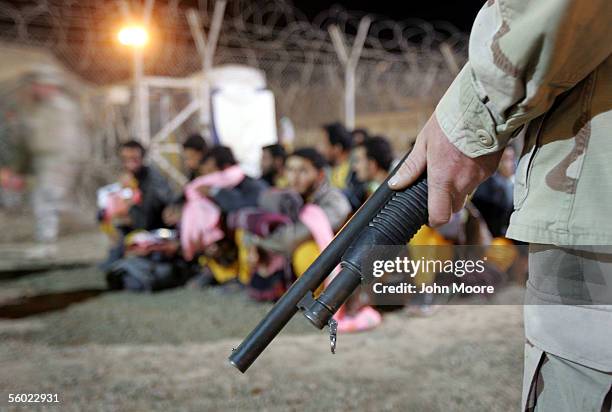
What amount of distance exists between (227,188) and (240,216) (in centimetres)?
44

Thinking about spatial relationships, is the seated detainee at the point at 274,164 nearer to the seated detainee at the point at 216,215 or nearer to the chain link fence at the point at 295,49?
the seated detainee at the point at 216,215

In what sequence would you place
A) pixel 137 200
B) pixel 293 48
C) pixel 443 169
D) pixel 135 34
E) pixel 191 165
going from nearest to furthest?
1. pixel 443 169
2. pixel 137 200
3. pixel 191 165
4. pixel 135 34
5. pixel 293 48

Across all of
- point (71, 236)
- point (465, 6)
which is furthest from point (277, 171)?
point (465, 6)

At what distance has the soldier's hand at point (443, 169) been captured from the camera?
33.8 inches

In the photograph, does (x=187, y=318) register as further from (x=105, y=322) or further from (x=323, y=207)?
(x=323, y=207)

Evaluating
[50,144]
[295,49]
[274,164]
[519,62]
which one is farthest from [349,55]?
[519,62]

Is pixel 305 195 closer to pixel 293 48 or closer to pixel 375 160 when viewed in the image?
pixel 375 160

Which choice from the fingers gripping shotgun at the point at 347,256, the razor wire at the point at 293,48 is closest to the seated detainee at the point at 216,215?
the razor wire at the point at 293,48

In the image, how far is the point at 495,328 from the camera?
10.8ft

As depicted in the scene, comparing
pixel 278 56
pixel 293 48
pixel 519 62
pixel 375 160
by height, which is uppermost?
pixel 293 48

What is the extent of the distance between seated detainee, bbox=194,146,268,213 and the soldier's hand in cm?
346

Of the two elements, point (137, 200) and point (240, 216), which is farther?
point (137, 200)

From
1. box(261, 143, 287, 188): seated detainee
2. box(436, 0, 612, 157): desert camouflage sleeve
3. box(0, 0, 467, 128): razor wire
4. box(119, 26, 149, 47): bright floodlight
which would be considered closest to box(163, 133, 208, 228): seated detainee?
box(261, 143, 287, 188): seated detainee

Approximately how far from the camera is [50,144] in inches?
222
